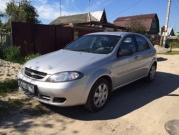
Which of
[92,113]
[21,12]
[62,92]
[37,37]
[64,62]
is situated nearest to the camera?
[62,92]

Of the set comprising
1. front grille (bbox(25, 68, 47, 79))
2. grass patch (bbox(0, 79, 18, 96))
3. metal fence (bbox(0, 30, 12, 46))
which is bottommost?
grass patch (bbox(0, 79, 18, 96))

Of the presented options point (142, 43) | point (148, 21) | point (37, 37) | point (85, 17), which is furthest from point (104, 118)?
point (148, 21)

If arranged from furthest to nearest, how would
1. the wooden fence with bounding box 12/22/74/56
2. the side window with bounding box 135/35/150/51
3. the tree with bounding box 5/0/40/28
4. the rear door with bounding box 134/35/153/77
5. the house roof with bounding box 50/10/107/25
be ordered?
the house roof with bounding box 50/10/107/25 → the tree with bounding box 5/0/40/28 → the wooden fence with bounding box 12/22/74/56 → the side window with bounding box 135/35/150/51 → the rear door with bounding box 134/35/153/77

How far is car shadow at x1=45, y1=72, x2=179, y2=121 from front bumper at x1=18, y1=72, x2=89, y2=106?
44 centimetres

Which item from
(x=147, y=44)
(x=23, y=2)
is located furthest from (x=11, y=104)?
(x=23, y=2)

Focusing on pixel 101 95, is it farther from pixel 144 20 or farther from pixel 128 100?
pixel 144 20

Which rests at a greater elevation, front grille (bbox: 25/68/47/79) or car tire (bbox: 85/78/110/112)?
front grille (bbox: 25/68/47/79)

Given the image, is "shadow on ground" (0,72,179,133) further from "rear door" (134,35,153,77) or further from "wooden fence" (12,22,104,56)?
"wooden fence" (12,22,104,56)

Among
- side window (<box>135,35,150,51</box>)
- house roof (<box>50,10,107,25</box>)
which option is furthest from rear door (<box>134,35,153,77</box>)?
house roof (<box>50,10,107,25</box>)

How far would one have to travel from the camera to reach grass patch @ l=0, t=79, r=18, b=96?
5241 mm

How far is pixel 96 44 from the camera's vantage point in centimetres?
516

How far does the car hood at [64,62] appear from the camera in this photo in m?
3.92

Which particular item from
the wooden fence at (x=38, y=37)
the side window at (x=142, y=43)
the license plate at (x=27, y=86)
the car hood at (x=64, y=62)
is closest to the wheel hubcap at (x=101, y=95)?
the car hood at (x=64, y=62)

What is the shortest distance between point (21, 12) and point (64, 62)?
1841 cm
